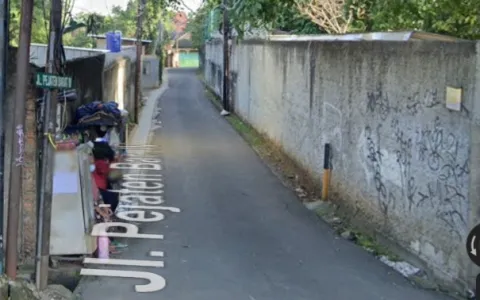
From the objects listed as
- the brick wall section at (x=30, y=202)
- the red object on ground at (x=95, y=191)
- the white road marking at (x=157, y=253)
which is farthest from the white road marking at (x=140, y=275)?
the red object on ground at (x=95, y=191)

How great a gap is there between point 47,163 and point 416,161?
14.9 ft

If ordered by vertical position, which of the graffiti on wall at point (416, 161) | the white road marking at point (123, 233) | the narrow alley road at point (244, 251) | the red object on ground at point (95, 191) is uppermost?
the graffiti on wall at point (416, 161)

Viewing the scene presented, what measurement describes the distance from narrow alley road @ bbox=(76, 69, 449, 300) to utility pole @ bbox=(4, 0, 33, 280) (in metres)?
0.97

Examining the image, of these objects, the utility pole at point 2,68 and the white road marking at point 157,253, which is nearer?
the utility pole at point 2,68

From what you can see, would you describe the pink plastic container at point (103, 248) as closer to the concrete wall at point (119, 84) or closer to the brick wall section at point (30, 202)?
the brick wall section at point (30, 202)

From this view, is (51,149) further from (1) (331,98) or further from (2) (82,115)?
(1) (331,98)

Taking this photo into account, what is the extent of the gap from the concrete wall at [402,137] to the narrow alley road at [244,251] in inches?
26.2

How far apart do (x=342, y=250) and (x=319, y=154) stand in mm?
4325

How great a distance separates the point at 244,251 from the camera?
9.76 m

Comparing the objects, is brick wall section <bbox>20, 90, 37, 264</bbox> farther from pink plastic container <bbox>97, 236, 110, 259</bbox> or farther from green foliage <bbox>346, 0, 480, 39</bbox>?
green foliage <bbox>346, 0, 480, 39</bbox>

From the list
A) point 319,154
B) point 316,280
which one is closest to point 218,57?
point 319,154

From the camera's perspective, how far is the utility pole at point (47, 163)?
25.1 ft

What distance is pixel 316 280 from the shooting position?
855cm

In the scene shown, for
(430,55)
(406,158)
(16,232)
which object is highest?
(430,55)
